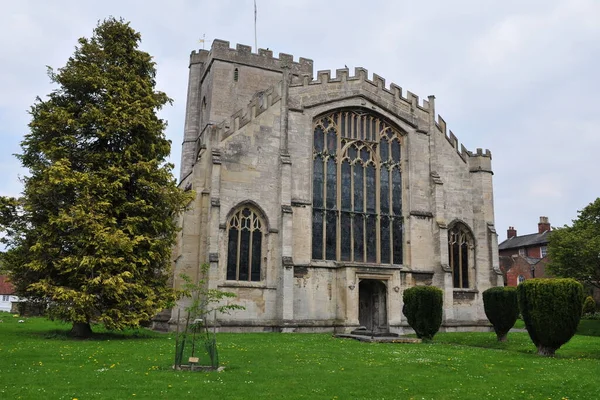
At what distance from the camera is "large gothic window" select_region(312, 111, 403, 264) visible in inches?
1160

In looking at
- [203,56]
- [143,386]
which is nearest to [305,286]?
[143,386]

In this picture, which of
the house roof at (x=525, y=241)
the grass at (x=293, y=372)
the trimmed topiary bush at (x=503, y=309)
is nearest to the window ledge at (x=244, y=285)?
the grass at (x=293, y=372)

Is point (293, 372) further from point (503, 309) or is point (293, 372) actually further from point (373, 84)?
point (373, 84)

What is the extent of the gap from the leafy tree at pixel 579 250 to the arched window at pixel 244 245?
25.0 metres

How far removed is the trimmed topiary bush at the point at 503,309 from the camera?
75.0 feet

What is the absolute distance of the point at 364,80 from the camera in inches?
1250

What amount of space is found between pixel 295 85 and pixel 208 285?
12.3 meters

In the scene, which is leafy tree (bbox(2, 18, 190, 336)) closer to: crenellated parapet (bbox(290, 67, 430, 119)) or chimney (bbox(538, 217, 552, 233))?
crenellated parapet (bbox(290, 67, 430, 119))

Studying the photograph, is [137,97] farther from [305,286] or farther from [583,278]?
[583,278]

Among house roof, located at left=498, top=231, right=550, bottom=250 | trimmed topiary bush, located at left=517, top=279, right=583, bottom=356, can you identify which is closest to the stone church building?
trimmed topiary bush, located at left=517, top=279, right=583, bottom=356

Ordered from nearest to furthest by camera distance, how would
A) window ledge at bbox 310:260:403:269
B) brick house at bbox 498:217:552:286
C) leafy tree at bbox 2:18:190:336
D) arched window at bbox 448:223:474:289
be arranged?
leafy tree at bbox 2:18:190:336 → window ledge at bbox 310:260:403:269 → arched window at bbox 448:223:474:289 → brick house at bbox 498:217:552:286

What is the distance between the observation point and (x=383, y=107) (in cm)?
3175

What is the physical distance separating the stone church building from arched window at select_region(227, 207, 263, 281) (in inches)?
2.1

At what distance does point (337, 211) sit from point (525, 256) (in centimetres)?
3874
